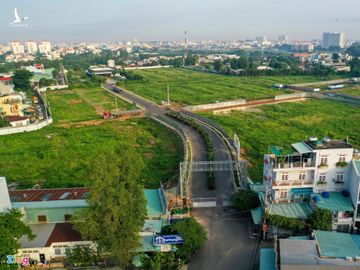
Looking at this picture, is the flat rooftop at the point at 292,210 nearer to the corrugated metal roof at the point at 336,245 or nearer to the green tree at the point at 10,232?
the corrugated metal roof at the point at 336,245

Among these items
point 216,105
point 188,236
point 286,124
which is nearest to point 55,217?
point 188,236

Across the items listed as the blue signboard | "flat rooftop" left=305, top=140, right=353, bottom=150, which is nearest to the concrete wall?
the blue signboard

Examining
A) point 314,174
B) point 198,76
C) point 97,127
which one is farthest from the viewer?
point 198,76

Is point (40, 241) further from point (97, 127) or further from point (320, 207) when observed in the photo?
point (97, 127)

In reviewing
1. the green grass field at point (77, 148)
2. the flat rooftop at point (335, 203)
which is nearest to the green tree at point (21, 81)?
the green grass field at point (77, 148)

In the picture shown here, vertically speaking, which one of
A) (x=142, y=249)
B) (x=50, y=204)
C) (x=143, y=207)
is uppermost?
(x=143, y=207)

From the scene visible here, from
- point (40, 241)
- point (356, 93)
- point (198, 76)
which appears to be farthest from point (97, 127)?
point (198, 76)

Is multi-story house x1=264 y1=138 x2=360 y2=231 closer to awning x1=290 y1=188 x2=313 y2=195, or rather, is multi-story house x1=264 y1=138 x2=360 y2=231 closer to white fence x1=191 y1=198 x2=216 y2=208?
awning x1=290 y1=188 x2=313 y2=195

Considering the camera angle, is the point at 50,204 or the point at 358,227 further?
the point at 50,204
